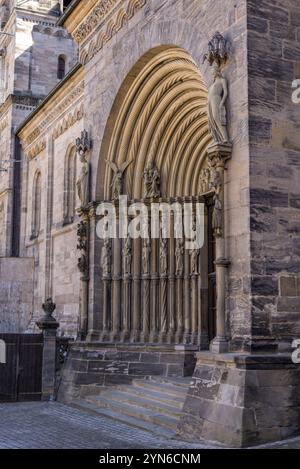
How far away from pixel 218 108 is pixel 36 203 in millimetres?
16647

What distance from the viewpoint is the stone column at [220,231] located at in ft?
29.1

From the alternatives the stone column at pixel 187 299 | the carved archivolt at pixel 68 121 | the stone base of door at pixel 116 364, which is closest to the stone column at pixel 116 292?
the stone base of door at pixel 116 364

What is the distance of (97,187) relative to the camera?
14039 mm

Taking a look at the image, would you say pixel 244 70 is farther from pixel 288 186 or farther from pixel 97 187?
pixel 97 187

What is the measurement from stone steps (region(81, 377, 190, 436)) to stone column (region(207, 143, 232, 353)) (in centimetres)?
154

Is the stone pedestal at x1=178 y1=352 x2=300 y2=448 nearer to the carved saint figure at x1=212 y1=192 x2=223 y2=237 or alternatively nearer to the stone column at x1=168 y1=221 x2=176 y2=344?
the carved saint figure at x1=212 y1=192 x2=223 y2=237

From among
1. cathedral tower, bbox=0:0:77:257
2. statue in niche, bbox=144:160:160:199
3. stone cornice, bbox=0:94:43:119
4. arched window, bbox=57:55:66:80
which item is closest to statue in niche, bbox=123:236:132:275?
statue in niche, bbox=144:160:160:199

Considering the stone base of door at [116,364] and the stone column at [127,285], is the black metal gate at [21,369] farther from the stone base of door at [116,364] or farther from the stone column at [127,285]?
the stone column at [127,285]

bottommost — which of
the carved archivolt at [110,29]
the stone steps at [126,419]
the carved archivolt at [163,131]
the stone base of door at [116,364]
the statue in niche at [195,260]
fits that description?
the stone steps at [126,419]

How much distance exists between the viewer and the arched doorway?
12547mm

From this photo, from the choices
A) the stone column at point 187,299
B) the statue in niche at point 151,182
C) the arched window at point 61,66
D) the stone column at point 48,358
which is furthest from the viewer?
the arched window at point 61,66

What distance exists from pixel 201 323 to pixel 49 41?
1945 centimetres

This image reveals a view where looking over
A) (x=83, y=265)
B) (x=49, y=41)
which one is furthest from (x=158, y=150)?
(x=49, y=41)

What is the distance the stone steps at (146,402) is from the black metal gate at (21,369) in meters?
1.52
